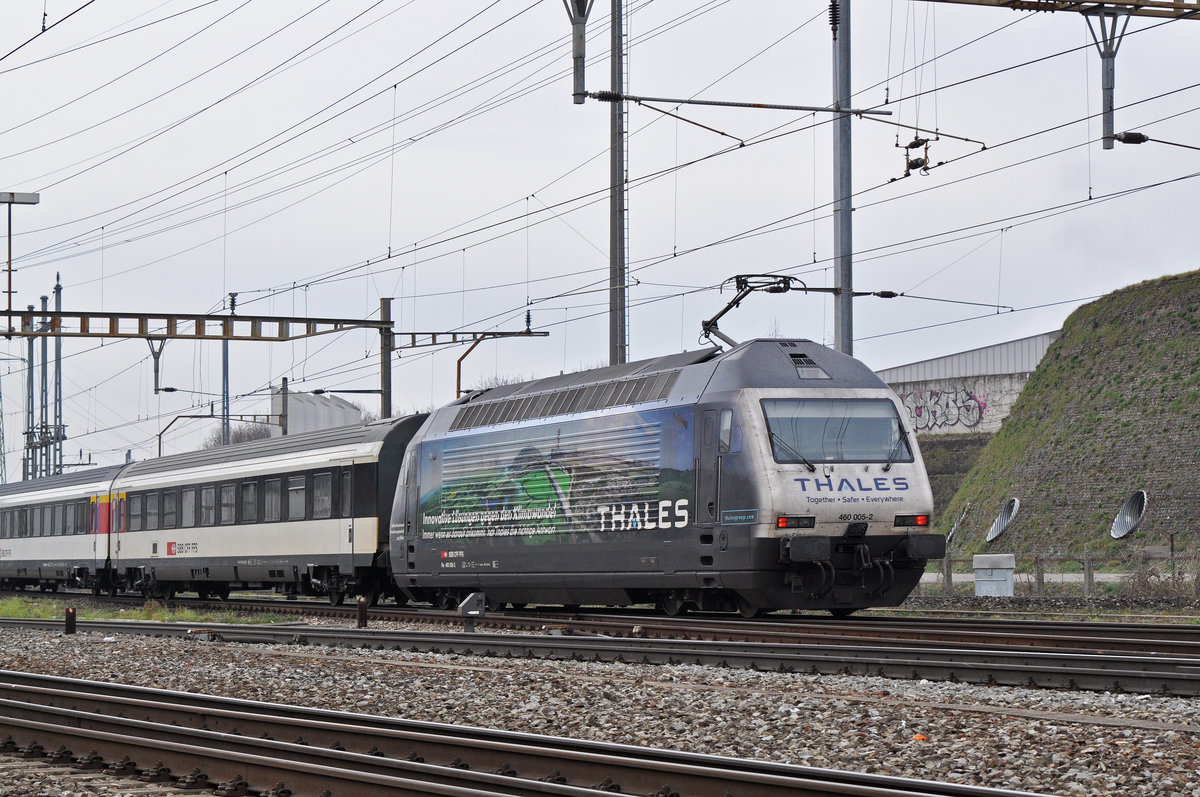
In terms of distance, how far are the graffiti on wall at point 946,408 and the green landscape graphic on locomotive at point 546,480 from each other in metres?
45.2

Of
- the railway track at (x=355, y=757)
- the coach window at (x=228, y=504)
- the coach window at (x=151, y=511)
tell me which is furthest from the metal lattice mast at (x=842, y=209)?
the coach window at (x=151, y=511)

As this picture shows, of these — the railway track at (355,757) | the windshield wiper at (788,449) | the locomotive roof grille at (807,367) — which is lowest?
the railway track at (355,757)

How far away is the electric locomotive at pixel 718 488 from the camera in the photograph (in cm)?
1822

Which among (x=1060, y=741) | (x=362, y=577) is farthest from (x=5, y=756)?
(x=362, y=577)

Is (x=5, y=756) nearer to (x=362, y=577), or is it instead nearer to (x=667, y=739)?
(x=667, y=739)

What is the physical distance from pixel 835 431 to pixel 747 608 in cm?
261

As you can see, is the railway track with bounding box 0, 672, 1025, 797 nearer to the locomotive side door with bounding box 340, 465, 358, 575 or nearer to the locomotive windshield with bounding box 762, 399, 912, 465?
the locomotive windshield with bounding box 762, 399, 912, 465

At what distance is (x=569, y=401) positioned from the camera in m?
21.9

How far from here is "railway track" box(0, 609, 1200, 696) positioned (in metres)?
11.6

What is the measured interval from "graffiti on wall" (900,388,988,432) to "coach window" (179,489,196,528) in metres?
40.3

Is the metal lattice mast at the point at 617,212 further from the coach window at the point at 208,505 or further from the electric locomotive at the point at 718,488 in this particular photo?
the coach window at the point at 208,505

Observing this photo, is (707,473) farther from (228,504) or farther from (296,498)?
(228,504)

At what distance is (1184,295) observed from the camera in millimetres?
47938

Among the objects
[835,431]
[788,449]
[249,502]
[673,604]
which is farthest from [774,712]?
[249,502]
